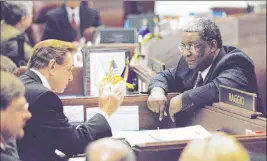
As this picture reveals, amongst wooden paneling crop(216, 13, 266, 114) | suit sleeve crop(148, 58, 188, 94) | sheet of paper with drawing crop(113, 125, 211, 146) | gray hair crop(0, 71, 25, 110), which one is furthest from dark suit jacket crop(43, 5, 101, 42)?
gray hair crop(0, 71, 25, 110)

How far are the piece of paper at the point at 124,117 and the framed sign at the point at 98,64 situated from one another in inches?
25.4

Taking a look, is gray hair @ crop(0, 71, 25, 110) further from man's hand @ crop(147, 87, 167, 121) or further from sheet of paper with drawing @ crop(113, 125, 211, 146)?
man's hand @ crop(147, 87, 167, 121)

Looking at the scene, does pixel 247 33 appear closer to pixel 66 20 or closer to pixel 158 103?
pixel 66 20

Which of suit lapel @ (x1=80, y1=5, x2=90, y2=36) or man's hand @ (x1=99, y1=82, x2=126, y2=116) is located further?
suit lapel @ (x1=80, y1=5, x2=90, y2=36)

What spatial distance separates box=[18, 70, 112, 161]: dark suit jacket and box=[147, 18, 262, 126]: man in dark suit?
1.71 ft

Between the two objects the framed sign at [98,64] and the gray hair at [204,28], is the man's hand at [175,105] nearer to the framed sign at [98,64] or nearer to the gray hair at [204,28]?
the gray hair at [204,28]

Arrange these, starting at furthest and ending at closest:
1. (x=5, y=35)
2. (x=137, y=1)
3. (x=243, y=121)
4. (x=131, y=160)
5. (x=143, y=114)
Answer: (x=137, y=1)
(x=5, y=35)
(x=143, y=114)
(x=243, y=121)
(x=131, y=160)

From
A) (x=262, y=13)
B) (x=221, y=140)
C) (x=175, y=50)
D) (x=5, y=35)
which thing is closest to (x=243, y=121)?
(x=221, y=140)

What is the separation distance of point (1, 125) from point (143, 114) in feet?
4.21

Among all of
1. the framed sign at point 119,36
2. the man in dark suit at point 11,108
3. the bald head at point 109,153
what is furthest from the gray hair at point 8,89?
the framed sign at point 119,36

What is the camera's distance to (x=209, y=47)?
9.33 ft

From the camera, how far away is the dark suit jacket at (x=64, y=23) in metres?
6.00

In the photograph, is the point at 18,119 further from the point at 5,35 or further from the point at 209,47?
the point at 5,35

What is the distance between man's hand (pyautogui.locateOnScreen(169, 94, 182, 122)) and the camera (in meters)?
2.63
